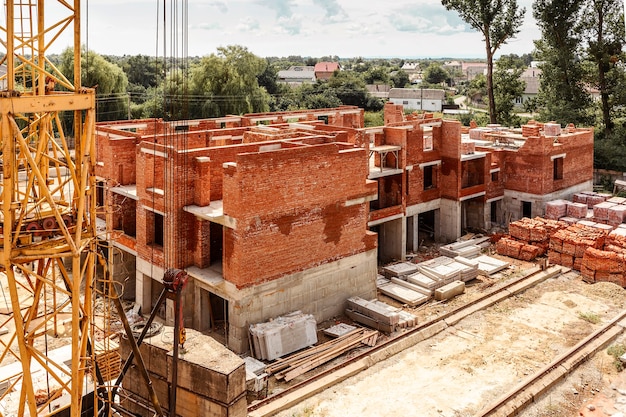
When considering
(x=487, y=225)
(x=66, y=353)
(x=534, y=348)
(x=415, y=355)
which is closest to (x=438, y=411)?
(x=415, y=355)

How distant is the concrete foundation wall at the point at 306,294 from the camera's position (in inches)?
623

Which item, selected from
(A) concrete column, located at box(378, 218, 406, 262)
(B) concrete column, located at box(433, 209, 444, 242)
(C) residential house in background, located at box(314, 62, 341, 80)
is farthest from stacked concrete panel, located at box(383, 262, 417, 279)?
(C) residential house in background, located at box(314, 62, 341, 80)

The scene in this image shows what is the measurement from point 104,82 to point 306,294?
36.9 meters

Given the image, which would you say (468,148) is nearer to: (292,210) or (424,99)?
(292,210)

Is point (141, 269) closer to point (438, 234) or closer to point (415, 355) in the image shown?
point (415, 355)

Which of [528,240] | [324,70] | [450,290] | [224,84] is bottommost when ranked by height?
[450,290]

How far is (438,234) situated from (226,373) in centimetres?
1709

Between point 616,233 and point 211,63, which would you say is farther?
point 211,63

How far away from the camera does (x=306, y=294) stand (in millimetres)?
17281

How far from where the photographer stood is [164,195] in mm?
16844

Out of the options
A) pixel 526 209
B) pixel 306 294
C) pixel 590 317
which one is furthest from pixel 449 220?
pixel 306 294

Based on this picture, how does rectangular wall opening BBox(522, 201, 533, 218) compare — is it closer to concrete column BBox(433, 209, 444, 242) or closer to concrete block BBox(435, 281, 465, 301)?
concrete column BBox(433, 209, 444, 242)

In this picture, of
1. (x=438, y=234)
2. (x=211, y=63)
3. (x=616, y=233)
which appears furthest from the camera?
(x=211, y=63)

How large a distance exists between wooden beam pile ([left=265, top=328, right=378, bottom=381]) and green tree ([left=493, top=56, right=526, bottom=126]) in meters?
31.0
